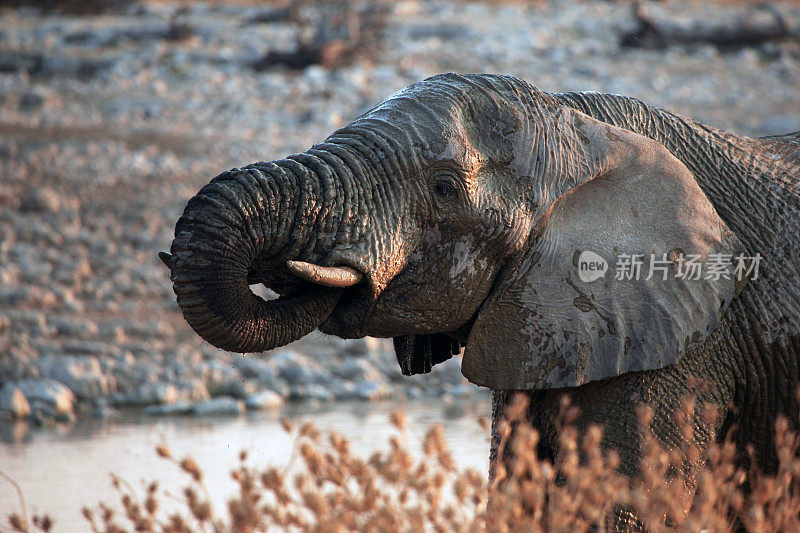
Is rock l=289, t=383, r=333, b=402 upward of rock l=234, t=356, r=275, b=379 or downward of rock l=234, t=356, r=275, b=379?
downward

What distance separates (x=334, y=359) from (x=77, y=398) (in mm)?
1816

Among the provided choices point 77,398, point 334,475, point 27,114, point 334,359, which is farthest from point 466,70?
point 334,475

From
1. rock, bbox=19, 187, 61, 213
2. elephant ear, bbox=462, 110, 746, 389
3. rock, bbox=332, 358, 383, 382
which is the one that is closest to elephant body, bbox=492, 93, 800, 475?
elephant ear, bbox=462, 110, 746, 389

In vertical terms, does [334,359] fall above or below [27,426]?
above

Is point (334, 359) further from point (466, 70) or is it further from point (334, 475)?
point (466, 70)

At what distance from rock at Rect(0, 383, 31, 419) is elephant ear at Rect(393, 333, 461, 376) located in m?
3.90

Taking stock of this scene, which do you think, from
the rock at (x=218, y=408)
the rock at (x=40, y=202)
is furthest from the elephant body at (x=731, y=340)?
the rock at (x=40, y=202)

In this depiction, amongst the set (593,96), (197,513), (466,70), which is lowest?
(197,513)

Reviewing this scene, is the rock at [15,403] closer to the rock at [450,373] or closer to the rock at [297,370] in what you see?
the rock at [297,370]

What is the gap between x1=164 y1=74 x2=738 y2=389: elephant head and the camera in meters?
3.25

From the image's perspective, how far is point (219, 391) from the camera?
7844 millimetres

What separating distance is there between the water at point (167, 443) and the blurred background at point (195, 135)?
0.07 feet

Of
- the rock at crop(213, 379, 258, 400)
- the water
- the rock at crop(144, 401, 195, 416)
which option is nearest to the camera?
the water

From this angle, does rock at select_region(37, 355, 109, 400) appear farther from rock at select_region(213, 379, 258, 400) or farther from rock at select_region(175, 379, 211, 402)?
rock at select_region(213, 379, 258, 400)
